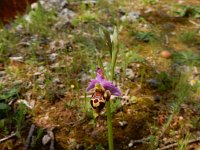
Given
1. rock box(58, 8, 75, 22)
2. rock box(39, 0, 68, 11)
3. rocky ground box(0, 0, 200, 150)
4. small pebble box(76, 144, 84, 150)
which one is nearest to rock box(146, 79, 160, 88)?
rocky ground box(0, 0, 200, 150)

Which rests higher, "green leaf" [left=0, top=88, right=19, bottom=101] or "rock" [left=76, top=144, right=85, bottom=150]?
"green leaf" [left=0, top=88, right=19, bottom=101]

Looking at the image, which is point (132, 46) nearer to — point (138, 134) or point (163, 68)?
point (163, 68)

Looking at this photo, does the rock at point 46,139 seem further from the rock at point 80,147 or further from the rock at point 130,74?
the rock at point 130,74

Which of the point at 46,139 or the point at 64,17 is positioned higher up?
the point at 64,17

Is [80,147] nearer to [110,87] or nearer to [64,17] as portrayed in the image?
[110,87]

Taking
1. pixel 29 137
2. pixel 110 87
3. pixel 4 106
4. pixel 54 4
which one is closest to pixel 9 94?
pixel 4 106

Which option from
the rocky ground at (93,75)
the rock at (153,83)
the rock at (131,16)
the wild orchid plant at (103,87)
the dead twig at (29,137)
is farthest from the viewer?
the rock at (131,16)

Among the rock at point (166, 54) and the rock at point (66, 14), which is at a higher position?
the rock at point (66, 14)

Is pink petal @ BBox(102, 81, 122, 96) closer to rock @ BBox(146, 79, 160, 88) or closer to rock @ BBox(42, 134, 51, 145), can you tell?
rock @ BBox(42, 134, 51, 145)

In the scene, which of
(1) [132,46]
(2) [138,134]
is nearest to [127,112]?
(2) [138,134]

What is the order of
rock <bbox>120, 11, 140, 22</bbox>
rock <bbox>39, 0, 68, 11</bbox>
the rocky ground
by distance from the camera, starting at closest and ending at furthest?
the rocky ground, rock <bbox>120, 11, 140, 22</bbox>, rock <bbox>39, 0, 68, 11</bbox>

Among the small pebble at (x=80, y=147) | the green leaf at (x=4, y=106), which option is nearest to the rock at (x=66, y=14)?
the green leaf at (x=4, y=106)

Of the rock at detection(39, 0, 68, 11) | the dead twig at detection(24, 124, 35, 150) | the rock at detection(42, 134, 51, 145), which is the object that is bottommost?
the rock at detection(42, 134, 51, 145)
